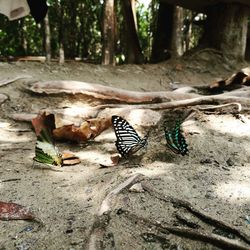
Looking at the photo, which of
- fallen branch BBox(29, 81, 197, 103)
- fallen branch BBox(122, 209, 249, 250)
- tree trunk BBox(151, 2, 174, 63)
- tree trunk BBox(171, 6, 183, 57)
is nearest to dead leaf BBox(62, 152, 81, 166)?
fallen branch BBox(122, 209, 249, 250)

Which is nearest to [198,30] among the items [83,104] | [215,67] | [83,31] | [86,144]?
[83,31]

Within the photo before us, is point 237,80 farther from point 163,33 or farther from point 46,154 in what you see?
point 163,33

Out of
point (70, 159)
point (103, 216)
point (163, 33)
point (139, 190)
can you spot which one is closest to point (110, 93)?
point (70, 159)

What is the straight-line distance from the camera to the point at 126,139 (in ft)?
10.2

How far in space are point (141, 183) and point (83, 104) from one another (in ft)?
7.68

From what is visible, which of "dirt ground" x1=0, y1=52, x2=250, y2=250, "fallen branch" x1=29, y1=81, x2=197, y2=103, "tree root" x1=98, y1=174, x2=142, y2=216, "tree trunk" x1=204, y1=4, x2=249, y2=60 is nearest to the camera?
"dirt ground" x1=0, y1=52, x2=250, y2=250

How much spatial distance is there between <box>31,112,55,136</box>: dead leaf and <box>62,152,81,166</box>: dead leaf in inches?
27.6

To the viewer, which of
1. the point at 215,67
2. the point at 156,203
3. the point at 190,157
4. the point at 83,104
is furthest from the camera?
the point at 215,67

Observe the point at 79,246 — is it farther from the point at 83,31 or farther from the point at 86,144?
the point at 83,31

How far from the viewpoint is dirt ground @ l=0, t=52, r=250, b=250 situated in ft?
6.52

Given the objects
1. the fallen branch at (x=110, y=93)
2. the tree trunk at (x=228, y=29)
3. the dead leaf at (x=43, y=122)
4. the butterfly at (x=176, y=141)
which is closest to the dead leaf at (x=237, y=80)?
the fallen branch at (x=110, y=93)

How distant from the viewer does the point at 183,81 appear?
632 centimetres

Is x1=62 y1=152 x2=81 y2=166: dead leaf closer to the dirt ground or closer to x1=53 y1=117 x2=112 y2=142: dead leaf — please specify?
the dirt ground

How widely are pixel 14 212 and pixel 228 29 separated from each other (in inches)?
207
